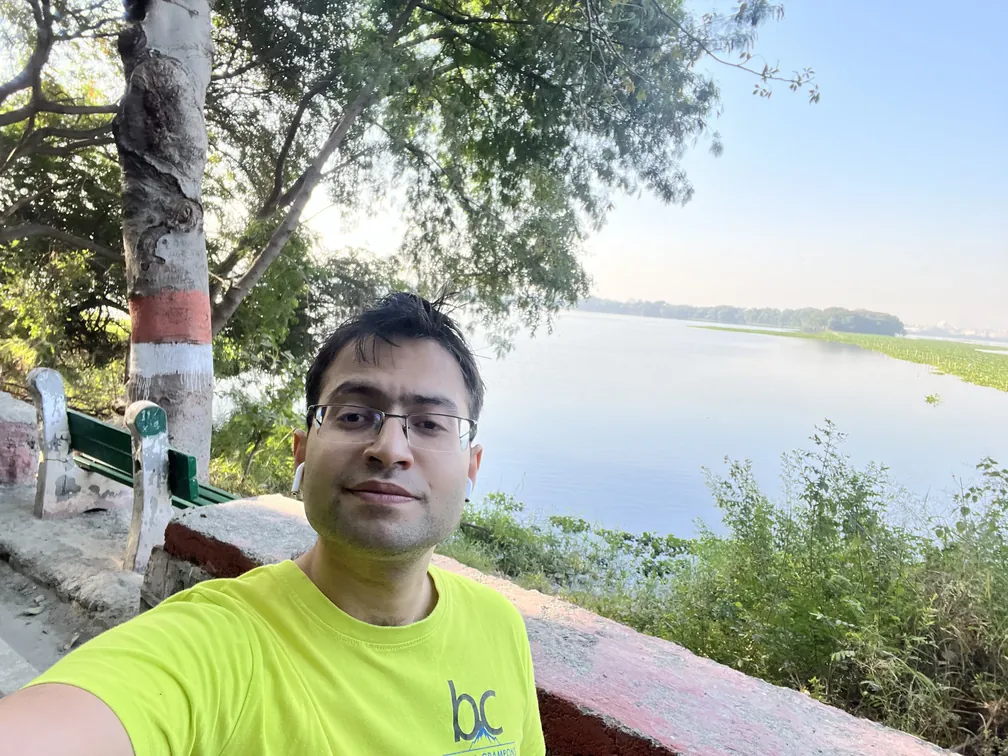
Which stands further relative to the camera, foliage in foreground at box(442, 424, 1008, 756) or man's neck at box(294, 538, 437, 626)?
foliage in foreground at box(442, 424, 1008, 756)

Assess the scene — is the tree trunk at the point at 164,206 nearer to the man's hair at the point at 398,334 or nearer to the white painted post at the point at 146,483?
→ the white painted post at the point at 146,483

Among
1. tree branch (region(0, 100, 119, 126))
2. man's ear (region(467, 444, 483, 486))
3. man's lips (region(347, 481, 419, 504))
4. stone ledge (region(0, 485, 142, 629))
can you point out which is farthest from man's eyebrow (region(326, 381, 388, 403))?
tree branch (region(0, 100, 119, 126))

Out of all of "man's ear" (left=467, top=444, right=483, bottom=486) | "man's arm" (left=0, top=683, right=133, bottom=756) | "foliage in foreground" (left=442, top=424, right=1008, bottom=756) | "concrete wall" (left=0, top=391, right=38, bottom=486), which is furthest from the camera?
"concrete wall" (left=0, top=391, right=38, bottom=486)

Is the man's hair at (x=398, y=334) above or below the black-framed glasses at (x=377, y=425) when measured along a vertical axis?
above

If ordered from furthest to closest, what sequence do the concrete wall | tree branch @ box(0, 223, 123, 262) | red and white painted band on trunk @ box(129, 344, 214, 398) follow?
tree branch @ box(0, 223, 123, 262)
the concrete wall
red and white painted band on trunk @ box(129, 344, 214, 398)

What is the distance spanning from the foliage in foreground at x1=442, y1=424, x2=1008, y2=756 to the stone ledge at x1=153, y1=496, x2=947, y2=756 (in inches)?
39.6

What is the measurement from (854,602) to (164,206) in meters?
4.01

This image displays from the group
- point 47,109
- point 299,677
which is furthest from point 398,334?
point 47,109

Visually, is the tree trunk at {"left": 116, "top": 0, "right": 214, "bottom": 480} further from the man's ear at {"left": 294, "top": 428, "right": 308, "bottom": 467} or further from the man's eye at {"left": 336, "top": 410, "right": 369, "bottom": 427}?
the man's eye at {"left": 336, "top": 410, "right": 369, "bottom": 427}

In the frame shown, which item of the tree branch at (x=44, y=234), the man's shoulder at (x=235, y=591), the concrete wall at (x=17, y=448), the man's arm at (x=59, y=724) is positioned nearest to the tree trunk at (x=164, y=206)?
the concrete wall at (x=17, y=448)

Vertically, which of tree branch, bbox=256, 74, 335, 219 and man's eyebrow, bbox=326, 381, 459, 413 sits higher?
tree branch, bbox=256, 74, 335, 219

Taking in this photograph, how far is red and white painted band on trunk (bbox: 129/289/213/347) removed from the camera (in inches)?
139

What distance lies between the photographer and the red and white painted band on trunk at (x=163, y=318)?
11.6 ft

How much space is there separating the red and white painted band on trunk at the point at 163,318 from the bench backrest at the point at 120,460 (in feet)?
1.77
